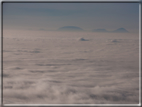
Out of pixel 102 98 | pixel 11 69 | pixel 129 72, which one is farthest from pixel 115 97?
pixel 11 69

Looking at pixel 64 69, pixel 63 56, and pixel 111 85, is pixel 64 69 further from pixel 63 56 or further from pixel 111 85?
pixel 111 85

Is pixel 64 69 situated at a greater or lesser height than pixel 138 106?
greater

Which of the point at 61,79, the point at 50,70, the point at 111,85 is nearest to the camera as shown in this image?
the point at 111,85

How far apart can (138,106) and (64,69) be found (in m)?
1.38

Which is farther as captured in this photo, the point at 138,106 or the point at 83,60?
the point at 83,60

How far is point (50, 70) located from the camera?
2.44m

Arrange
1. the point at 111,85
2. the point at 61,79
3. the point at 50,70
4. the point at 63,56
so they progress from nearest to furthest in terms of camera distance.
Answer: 1. the point at 111,85
2. the point at 61,79
3. the point at 50,70
4. the point at 63,56

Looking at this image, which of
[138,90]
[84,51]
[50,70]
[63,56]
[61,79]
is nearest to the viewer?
[138,90]

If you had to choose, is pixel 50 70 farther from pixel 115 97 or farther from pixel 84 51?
pixel 115 97

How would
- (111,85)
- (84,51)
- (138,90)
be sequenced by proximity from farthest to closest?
1. (84,51)
2. (111,85)
3. (138,90)

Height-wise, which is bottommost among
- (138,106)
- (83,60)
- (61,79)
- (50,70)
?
(138,106)

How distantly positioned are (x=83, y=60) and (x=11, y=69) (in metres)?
1.46

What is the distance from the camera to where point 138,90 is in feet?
6.53

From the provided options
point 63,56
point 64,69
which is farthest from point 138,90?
point 63,56
